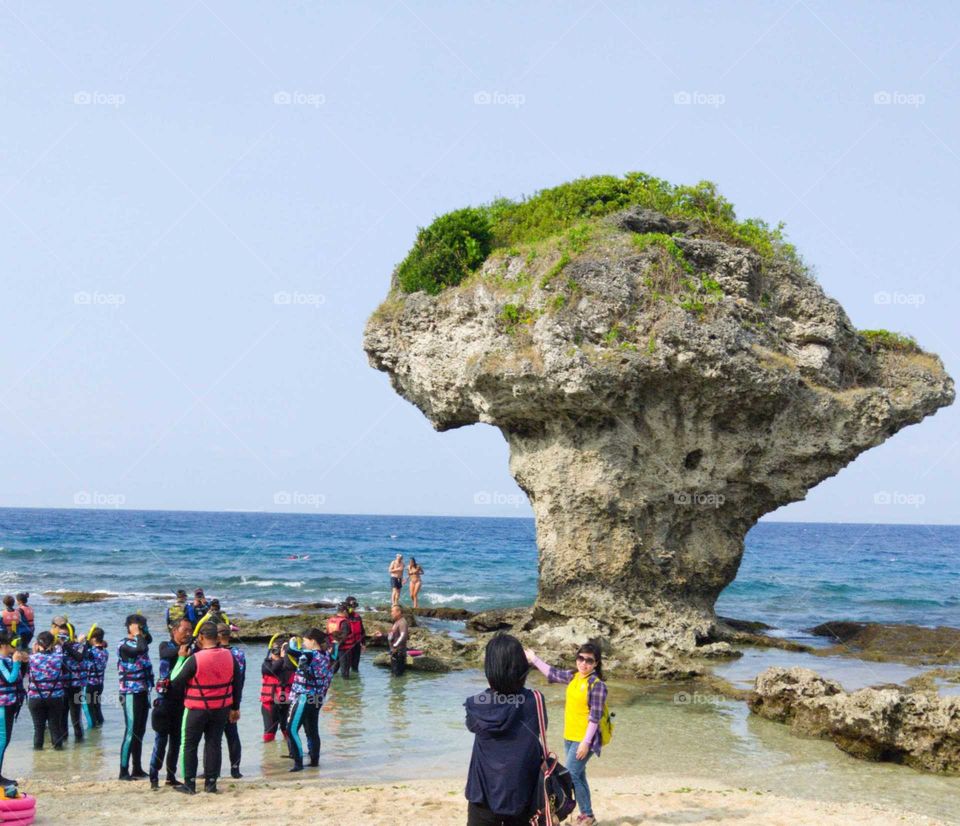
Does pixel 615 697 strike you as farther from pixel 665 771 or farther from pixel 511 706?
pixel 511 706

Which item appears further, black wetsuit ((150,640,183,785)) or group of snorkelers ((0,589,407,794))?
black wetsuit ((150,640,183,785))

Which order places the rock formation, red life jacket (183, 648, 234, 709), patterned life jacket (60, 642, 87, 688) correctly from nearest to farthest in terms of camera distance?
red life jacket (183, 648, 234, 709) → patterned life jacket (60, 642, 87, 688) → the rock formation

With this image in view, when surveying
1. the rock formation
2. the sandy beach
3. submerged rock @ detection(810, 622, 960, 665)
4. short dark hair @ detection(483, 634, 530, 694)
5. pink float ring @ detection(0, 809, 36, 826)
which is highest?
the rock formation

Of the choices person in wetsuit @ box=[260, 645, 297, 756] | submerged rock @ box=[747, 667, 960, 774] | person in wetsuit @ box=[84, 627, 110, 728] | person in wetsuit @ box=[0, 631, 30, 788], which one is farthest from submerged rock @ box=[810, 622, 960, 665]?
person in wetsuit @ box=[0, 631, 30, 788]

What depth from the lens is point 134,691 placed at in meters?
11.5

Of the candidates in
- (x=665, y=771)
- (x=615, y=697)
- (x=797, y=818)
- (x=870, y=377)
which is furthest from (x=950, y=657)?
(x=797, y=818)

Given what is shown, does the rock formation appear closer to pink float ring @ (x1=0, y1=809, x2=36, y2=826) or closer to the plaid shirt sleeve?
the plaid shirt sleeve

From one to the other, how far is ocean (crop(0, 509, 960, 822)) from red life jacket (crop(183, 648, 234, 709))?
223 cm

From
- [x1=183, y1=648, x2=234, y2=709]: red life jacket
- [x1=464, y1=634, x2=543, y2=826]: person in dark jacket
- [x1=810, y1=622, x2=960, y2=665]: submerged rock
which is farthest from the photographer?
[x1=810, y1=622, x2=960, y2=665]: submerged rock

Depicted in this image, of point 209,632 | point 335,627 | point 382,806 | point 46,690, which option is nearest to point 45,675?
point 46,690

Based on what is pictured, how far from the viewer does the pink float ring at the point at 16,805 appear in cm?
865

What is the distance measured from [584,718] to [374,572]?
4725 cm

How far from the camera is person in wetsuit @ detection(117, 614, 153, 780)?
11.4 m

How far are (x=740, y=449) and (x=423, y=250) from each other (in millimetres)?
9700
